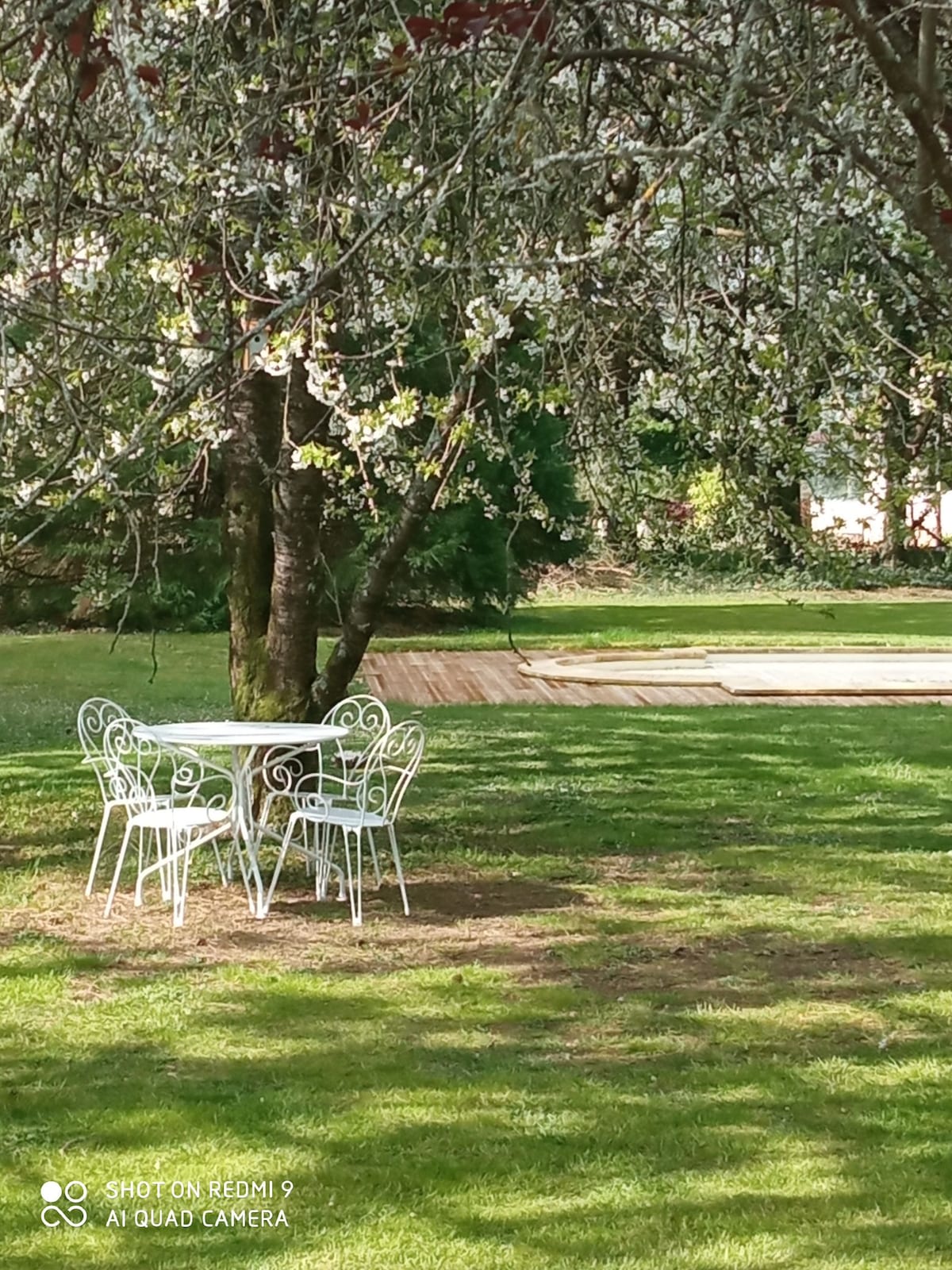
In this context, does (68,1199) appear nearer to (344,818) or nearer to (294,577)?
(344,818)

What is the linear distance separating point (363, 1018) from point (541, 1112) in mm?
925

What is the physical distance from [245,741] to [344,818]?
1.50 feet

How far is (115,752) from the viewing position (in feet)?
20.9

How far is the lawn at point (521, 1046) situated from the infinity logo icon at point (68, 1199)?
3 cm

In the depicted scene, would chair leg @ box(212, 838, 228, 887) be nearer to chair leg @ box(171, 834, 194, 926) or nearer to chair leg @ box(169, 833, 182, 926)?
chair leg @ box(169, 833, 182, 926)

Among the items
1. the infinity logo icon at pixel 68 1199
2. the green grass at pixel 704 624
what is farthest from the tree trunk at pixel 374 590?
the green grass at pixel 704 624

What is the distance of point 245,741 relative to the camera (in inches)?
230

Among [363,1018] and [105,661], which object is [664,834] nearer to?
[363,1018]

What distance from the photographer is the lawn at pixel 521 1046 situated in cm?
335

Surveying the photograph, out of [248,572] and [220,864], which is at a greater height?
[248,572]

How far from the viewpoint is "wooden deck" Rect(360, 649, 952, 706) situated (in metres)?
13.2

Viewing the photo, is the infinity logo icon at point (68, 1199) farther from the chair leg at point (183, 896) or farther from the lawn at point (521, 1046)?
the chair leg at point (183, 896)

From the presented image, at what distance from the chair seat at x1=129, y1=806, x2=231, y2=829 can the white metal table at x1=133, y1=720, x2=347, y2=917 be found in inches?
3.1

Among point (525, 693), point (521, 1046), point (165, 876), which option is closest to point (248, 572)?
point (165, 876)
